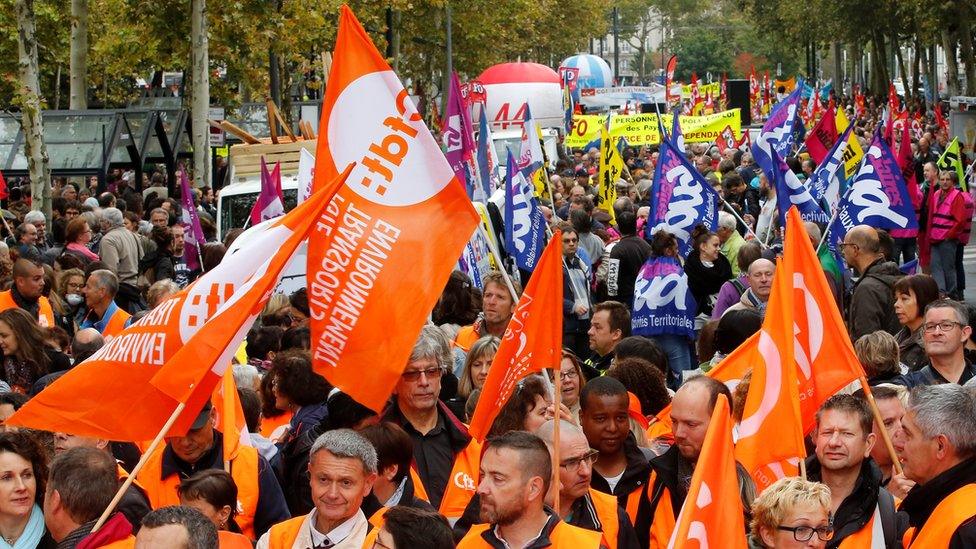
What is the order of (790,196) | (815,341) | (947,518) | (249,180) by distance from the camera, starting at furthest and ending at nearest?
(249,180), (790,196), (815,341), (947,518)

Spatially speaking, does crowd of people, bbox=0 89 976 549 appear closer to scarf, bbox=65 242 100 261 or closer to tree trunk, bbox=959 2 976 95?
scarf, bbox=65 242 100 261

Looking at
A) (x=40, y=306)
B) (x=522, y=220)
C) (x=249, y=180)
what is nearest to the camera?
(x=40, y=306)

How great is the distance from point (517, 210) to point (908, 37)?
155ft

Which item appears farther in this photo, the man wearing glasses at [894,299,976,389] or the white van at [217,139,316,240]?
the white van at [217,139,316,240]

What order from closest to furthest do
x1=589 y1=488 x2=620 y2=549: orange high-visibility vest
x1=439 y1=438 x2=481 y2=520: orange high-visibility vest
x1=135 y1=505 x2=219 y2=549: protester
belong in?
x1=135 y1=505 x2=219 y2=549: protester → x1=589 y1=488 x2=620 y2=549: orange high-visibility vest → x1=439 y1=438 x2=481 y2=520: orange high-visibility vest

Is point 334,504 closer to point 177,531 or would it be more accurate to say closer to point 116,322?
point 177,531

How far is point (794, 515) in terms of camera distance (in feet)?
15.7

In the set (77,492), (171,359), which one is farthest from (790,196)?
(77,492)

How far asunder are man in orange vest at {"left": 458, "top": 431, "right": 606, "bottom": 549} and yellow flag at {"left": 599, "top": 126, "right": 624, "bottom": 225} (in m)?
14.1

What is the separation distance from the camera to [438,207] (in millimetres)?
6664

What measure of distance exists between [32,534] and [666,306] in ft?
20.1

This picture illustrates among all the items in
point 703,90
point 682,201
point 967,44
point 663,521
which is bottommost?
point 663,521

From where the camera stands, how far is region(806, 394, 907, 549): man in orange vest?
17.5ft

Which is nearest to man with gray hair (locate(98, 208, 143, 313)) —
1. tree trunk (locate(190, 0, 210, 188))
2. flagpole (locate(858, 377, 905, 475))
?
flagpole (locate(858, 377, 905, 475))
